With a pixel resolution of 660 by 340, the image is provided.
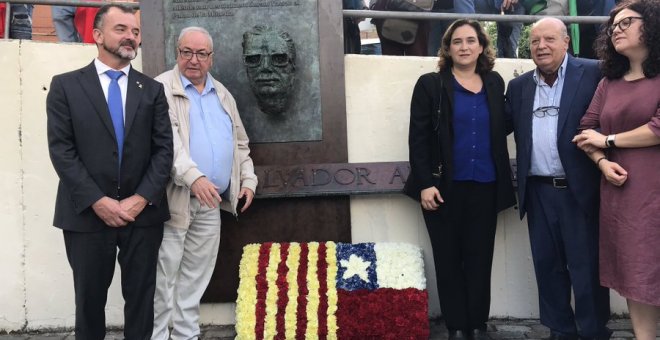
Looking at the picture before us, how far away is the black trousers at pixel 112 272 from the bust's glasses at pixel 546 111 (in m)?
2.40

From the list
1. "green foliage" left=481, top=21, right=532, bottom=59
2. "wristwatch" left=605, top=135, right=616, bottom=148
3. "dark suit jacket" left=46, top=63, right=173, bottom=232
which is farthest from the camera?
"green foliage" left=481, top=21, right=532, bottom=59

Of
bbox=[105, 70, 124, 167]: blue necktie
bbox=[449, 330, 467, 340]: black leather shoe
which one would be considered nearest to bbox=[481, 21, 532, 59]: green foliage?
bbox=[449, 330, 467, 340]: black leather shoe

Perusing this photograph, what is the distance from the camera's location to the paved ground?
415 cm

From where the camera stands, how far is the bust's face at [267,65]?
13.4ft

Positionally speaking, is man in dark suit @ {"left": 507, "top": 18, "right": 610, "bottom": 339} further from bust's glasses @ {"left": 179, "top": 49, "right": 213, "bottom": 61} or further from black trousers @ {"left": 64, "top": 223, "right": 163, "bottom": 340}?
black trousers @ {"left": 64, "top": 223, "right": 163, "bottom": 340}

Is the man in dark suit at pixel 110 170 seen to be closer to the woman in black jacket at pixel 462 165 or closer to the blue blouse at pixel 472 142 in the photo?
the woman in black jacket at pixel 462 165

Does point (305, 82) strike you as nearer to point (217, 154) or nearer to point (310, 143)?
point (310, 143)

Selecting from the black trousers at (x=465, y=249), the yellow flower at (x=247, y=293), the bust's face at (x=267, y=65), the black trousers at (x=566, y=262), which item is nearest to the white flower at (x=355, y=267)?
the black trousers at (x=465, y=249)

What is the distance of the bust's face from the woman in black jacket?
3.17 feet

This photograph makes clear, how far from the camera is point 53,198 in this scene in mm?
4348

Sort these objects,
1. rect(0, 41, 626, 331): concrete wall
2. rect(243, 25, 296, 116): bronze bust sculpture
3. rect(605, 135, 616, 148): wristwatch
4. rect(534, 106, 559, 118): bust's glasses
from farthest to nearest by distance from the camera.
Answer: rect(0, 41, 626, 331): concrete wall < rect(243, 25, 296, 116): bronze bust sculpture < rect(534, 106, 559, 118): bust's glasses < rect(605, 135, 616, 148): wristwatch

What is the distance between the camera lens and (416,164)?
376 cm

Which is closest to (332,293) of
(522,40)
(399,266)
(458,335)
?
(399,266)

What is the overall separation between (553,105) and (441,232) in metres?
1.06
